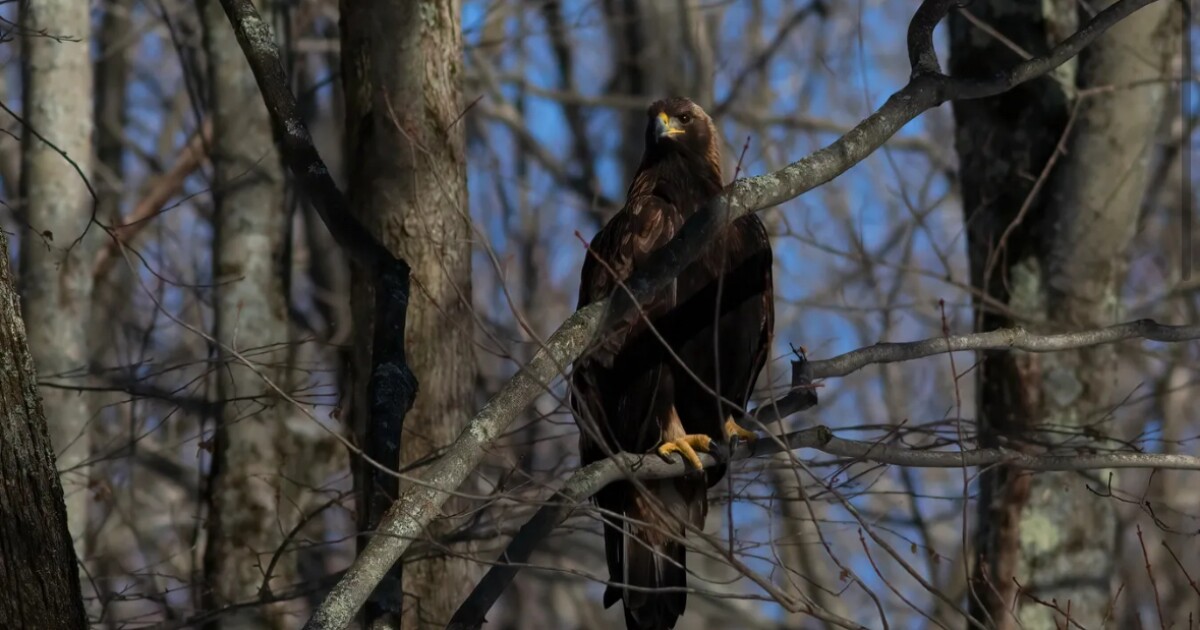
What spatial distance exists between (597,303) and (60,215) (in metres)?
3.31

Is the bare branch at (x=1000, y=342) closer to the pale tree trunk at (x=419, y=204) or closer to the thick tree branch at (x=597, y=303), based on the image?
the thick tree branch at (x=597, y=303)

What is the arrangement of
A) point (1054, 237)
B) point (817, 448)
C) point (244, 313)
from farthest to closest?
point (244, 313), point (1054, 237), point (817, 448)

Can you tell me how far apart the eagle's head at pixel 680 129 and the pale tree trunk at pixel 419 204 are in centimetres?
74

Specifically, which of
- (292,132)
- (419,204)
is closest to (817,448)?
(292,132)

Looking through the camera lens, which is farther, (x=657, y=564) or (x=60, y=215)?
(x=60, y=215)

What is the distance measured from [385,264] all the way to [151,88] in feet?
33.6

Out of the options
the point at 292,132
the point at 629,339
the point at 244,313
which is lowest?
the point at 629,339

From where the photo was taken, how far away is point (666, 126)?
16.0ft

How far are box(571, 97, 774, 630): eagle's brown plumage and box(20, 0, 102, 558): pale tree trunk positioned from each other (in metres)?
2.25

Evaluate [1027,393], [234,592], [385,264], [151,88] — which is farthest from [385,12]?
[151,88]

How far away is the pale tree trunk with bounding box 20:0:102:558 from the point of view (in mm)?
5430

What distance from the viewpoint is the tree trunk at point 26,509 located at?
105 inches

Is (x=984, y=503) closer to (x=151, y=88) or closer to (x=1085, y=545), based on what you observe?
(x=1085, y=545)

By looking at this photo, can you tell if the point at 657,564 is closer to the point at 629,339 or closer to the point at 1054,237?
the point at 629,339
